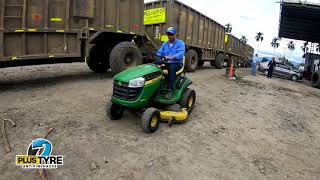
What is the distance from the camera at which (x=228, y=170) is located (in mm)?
3887

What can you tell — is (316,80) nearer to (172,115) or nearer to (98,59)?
(98,59)

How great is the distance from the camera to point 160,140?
4629 mm

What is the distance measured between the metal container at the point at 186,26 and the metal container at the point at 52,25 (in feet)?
11.8

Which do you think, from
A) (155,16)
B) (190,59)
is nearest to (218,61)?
(190,59)

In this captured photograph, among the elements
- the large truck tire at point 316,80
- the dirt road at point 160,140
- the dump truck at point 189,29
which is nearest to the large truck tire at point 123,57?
the dirt road at point 160,140

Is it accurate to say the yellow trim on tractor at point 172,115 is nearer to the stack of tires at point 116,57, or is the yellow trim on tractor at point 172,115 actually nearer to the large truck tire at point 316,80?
the stack of tires at point 116,57

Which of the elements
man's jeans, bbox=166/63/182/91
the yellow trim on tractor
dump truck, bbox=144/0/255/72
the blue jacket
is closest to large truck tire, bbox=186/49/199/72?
dump truck, bbox=144/0/255/72

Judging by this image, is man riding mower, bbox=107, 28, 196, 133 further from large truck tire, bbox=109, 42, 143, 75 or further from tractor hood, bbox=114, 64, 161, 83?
large truck tire, bbox=109, 42, 143, 75

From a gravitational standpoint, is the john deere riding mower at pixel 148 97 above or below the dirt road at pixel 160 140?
above

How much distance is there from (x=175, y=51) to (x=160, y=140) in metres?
1.86

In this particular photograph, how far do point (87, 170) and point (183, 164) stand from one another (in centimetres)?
134

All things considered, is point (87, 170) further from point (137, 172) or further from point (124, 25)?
point (124, 25)

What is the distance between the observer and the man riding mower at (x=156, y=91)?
470 centimetres

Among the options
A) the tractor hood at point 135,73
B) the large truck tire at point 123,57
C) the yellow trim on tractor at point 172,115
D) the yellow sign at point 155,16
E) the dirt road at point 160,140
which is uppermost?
the yellow sign at point 155,16
